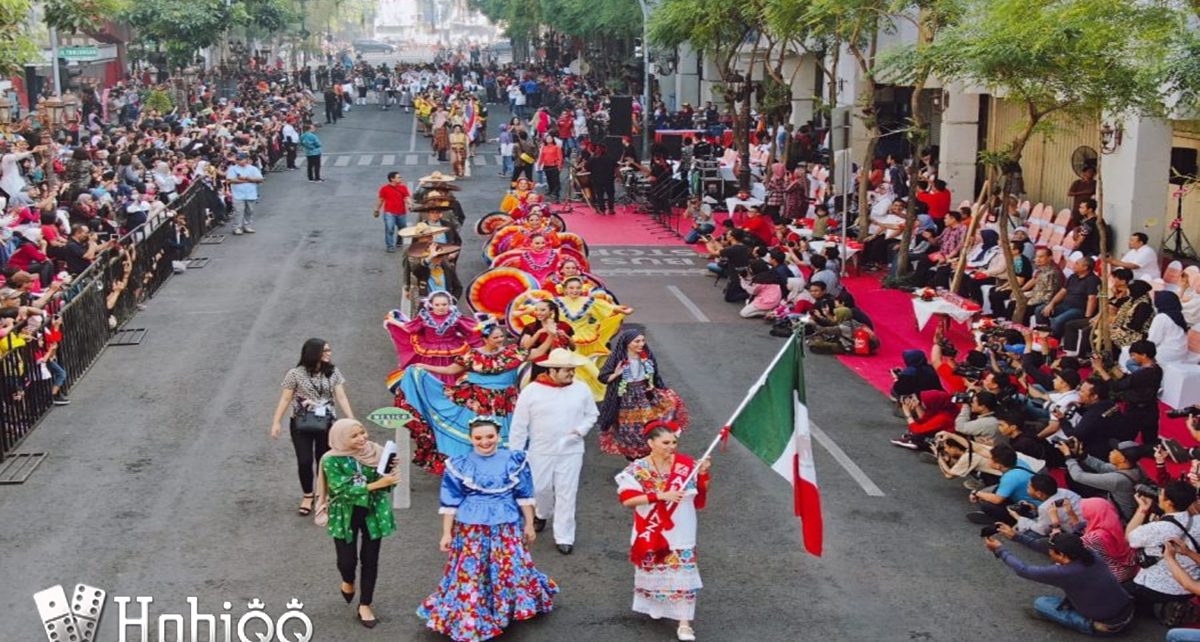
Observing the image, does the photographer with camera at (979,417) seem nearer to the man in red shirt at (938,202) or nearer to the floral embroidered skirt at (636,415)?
the floral embroidered skirt at (636,415)

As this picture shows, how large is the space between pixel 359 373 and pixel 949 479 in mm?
7385

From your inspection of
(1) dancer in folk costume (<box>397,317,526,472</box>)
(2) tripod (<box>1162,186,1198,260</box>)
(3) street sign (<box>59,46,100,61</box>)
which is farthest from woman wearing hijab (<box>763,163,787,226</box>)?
(3) street sign (<box>59,46,100,61</box>)

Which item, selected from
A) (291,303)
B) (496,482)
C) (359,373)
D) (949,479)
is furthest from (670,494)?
(291,303)

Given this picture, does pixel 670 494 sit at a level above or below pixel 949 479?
above

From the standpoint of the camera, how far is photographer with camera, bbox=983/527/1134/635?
397 inches

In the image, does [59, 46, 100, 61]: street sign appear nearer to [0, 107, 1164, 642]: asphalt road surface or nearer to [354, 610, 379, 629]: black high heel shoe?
[0, 107, 1164, 642]: asphalt road surface

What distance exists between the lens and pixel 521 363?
13016mm

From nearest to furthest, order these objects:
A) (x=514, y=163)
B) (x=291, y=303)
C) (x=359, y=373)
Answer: (x=359, y=373) → (x=291, y=303) → (x=514, y=163)

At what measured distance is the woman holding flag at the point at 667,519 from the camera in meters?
9.81

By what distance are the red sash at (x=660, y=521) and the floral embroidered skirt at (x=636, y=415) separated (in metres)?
3.07

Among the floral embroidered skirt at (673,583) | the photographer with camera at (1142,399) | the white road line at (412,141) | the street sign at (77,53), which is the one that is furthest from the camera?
the white road line at (412,141)

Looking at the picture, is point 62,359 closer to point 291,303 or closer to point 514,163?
point 291,303

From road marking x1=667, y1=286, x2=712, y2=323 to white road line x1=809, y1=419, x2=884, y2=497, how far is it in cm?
594

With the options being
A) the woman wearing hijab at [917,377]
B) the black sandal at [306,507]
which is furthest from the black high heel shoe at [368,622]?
the woman wearing hijab at [917,377]
